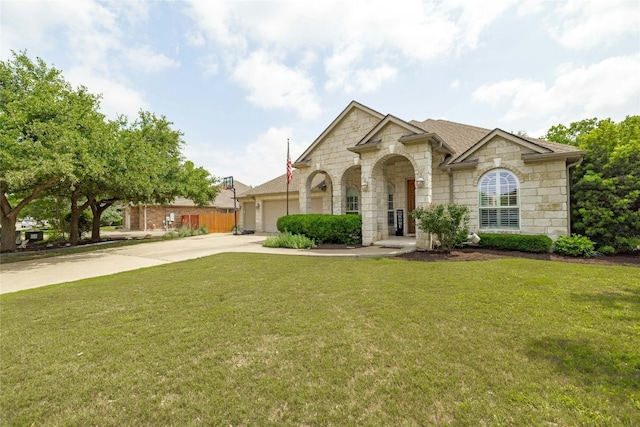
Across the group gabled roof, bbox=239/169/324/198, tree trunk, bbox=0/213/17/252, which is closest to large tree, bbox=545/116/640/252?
gabled roof, bbox=239/169/324/198

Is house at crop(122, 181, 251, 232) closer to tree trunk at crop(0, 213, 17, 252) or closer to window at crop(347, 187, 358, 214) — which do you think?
tree trunk at crop(0, 213, 17, 252)

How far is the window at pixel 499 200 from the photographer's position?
10.9m

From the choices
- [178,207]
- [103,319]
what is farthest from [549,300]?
[178,207]

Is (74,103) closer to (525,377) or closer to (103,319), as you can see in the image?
(103,319)

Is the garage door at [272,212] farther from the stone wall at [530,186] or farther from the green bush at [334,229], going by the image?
the stone wall at [530,186]

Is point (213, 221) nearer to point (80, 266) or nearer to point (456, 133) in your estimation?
point (80, 266)

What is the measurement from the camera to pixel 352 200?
1620 cm

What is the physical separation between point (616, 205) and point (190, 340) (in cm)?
1292

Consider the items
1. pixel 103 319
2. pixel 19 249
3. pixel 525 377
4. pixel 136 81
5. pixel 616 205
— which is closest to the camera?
pixel 525 377

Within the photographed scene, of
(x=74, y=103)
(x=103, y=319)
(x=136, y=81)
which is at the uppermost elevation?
(x=136, y=81)

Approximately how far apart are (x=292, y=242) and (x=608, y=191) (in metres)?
11.5

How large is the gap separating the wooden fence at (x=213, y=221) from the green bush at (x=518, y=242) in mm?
22076

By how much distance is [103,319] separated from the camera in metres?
4.52

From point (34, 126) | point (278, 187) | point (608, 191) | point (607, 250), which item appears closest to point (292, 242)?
point (34, 126)
